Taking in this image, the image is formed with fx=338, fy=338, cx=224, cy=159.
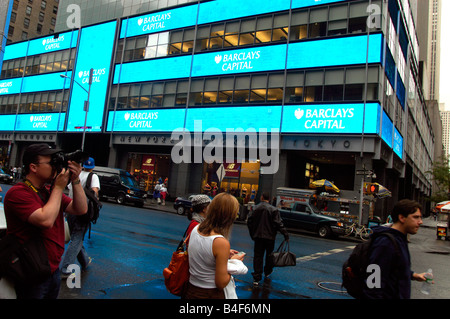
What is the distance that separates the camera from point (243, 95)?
25891 mm

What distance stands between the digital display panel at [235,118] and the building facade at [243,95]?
0.09 m

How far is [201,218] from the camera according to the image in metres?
3.49

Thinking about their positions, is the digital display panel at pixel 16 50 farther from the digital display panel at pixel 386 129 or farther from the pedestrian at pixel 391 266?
the pedestrian at pixel 391 266

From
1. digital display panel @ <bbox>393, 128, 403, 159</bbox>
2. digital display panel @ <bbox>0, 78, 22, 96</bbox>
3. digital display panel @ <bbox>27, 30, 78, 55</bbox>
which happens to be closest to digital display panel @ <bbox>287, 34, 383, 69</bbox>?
digital display panel @ <bbox>393, 128, 403, 159</bbox>

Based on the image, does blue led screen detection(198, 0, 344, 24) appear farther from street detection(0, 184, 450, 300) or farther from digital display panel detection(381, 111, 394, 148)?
street detection(0, 184, 450, 300)

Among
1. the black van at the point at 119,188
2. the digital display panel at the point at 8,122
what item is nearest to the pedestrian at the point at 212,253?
the black van at the point at 119,188

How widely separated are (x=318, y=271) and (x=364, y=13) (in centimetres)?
2010

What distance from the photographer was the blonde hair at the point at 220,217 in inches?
114

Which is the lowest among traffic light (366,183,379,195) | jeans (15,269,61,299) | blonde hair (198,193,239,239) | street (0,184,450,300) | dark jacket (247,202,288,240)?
street (0,184,450,300)

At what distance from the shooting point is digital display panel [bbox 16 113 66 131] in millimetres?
35719

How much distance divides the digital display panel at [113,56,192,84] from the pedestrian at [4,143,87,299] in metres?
27.1

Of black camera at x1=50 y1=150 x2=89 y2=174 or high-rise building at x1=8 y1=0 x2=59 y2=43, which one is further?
high-rise building at x1=8 y1=0 x2=59 y2=43

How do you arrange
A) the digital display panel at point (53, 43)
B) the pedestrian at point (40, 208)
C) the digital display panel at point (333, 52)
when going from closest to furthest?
the pedestrian at point (40, 208) → the digital display panel at point (333, 52) → the digital display panel at point (53, 43)

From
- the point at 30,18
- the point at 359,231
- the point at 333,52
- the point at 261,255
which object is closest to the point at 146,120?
the point at 333,52
